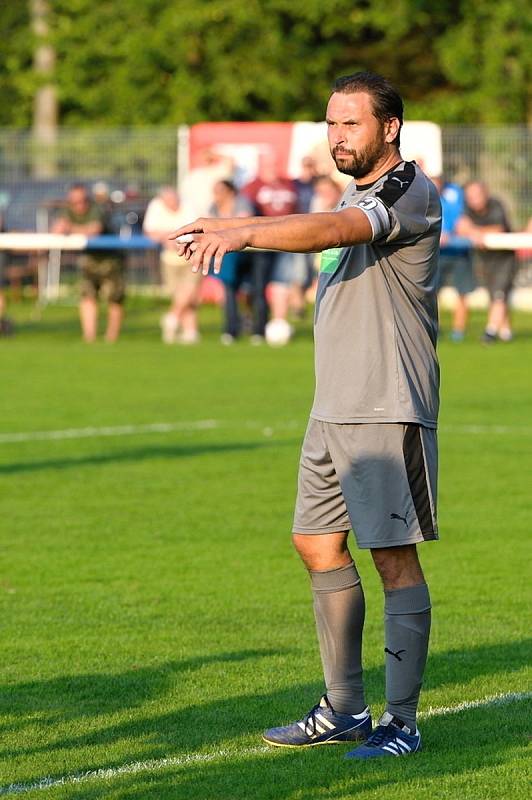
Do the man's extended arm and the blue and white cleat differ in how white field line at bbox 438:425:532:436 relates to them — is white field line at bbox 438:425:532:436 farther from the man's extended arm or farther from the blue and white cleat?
the man's extended arm

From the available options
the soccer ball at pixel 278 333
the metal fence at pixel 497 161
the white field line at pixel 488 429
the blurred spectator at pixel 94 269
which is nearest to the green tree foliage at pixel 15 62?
the metal fence at pixel 497 161

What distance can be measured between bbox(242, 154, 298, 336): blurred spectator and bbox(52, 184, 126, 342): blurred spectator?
6.25 ft

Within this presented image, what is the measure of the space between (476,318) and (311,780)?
24.9 meters

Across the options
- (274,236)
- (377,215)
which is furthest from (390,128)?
(274,236)

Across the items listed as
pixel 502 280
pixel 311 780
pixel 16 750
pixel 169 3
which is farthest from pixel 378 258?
pixel 169 3

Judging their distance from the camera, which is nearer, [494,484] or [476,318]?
[494,484]

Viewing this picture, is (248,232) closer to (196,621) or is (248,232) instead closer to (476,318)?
(196,621)

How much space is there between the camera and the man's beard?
5.29 meters

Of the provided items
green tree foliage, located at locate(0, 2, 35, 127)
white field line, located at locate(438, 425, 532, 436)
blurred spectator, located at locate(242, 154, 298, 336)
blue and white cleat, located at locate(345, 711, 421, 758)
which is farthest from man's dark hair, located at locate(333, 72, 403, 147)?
green tree foliage, located at locate(0, 2, 35, 127)

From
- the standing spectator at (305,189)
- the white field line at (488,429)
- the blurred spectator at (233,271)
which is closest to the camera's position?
the white field line at (488,429)

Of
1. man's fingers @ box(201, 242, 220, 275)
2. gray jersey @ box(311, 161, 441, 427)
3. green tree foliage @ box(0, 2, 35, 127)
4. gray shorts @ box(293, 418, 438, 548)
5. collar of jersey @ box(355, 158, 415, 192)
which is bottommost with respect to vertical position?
gray shorts @ box(293, 418, 438, 548)

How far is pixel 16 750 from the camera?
5.51 metres

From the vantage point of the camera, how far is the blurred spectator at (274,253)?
23312mm

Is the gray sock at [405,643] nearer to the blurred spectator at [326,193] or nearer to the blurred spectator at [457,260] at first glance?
the blurred spectator at [326,193]
